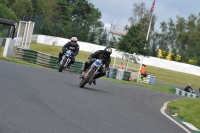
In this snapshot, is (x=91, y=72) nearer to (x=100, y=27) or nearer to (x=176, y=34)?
(x=100, y=27)

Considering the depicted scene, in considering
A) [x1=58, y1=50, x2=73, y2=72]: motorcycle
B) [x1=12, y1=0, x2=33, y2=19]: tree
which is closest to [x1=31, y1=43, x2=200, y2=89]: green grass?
[x1=12, y1=0, x2=33, y2=19]: tree

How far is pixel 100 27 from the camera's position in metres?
80.8

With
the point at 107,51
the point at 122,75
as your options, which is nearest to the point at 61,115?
the point at 107,51

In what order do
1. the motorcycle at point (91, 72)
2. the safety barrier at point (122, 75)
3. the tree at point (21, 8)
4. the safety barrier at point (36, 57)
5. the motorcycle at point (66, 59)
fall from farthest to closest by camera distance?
the tree at point (21, 8), the safety barrier at point (122, 75), the safety barrier at point (36, 57), the motorcycle at point (66, 59), the motorcycle at point (91, 72)

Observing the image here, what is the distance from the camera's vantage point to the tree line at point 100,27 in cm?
5234

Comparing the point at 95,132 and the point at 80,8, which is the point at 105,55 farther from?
the point at 80,8

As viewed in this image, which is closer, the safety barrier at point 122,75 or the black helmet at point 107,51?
the black helmet at point 107,51

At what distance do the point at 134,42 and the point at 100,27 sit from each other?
96.1ft

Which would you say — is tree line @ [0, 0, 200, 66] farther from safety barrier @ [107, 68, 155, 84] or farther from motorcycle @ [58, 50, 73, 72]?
motorcycle @ [58, 50, 73, 72]

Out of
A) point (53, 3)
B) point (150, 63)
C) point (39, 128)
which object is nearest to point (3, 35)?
point (39, 128)

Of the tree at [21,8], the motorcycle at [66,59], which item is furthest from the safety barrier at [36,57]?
the tree at [21,8]

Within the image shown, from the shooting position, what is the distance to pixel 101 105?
41.9ft

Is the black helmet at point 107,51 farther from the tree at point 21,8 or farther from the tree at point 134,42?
the tree at point 21,8

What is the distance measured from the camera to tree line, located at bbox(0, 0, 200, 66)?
52.3 m
